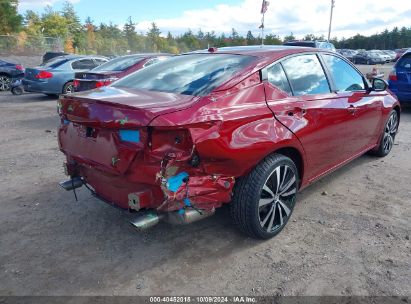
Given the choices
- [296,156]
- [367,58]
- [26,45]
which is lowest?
[367,58]

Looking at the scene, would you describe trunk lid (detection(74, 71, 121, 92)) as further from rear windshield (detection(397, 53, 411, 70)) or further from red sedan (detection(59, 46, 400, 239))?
rear windshield (detection(397, 53, 411, 70))

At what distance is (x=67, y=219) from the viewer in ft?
12.3

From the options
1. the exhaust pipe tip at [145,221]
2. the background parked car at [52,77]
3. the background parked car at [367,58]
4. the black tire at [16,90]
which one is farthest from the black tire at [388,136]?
the background parked car at [367,58]

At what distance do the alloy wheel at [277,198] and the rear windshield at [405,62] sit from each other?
7.12 m

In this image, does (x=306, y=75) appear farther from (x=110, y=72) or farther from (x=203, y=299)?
(x=110, y=72)

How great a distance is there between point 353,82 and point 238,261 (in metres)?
2.75

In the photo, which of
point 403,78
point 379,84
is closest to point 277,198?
point 379,84

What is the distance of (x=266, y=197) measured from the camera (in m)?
3.21

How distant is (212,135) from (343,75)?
2424 millimetres

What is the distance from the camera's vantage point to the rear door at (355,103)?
163 inches

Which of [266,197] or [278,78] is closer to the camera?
[266,197]

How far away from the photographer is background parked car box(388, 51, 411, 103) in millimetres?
8859

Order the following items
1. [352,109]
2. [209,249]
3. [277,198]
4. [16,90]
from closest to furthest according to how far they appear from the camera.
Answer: [209,249], [277,198], [352,109], [16,90]

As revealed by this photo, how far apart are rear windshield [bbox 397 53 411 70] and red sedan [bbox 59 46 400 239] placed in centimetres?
601
